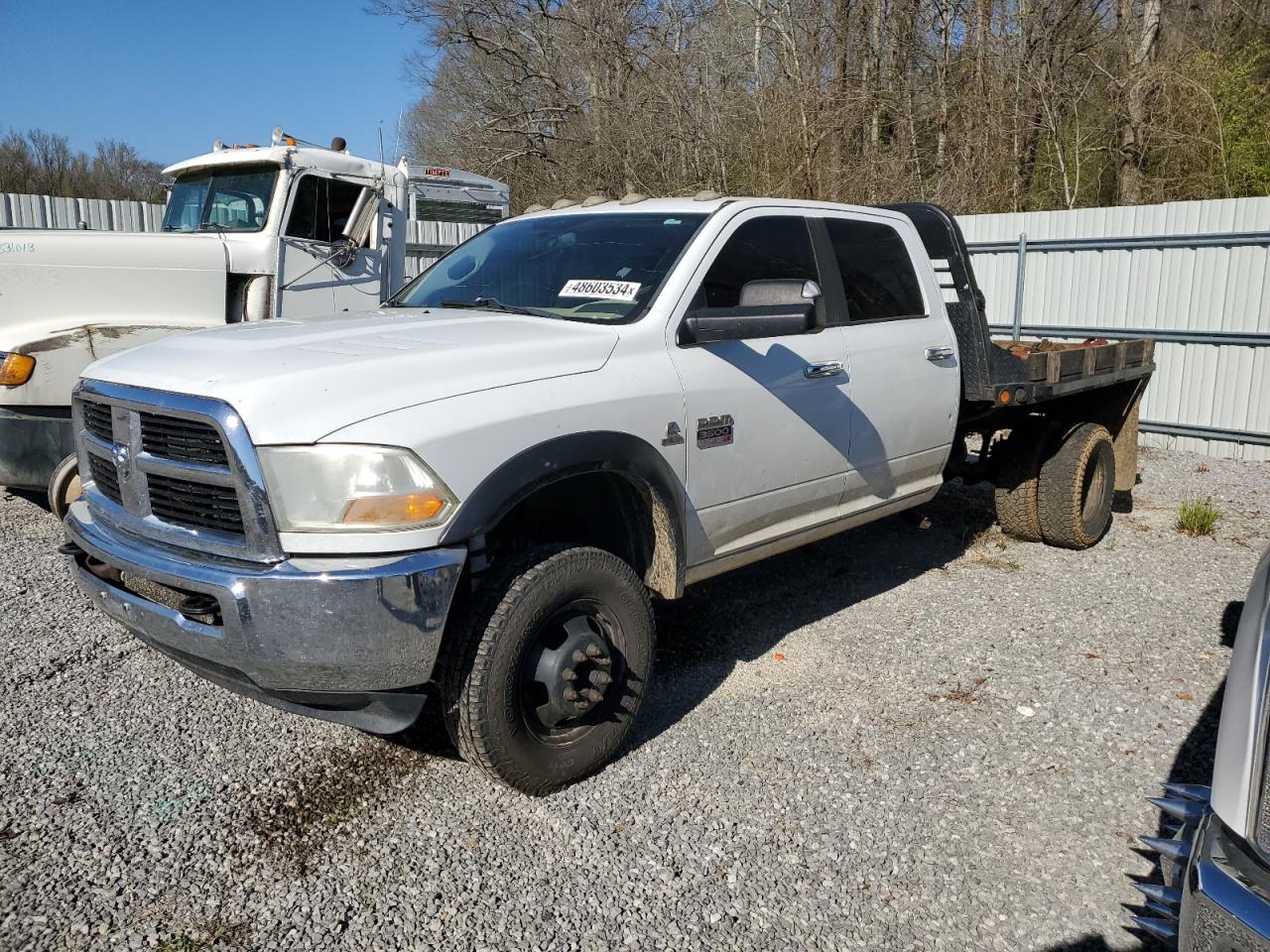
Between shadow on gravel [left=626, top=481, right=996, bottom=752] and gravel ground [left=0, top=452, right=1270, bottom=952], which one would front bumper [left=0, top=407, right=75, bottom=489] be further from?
shadow on gravel [left=626, top=481, right=996, bottom=752]

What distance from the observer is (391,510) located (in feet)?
9.38

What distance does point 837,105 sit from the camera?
16.8m

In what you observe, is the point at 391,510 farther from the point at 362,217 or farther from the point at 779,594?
the point at 362,217

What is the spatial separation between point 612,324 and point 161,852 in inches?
90.4

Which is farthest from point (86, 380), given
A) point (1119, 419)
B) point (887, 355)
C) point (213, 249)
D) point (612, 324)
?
point (1119, 419)

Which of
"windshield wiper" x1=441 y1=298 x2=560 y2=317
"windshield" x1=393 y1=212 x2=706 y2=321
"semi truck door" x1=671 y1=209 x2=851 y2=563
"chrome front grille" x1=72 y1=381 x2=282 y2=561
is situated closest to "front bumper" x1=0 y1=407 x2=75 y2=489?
"windshield" x1=393 y1=212 x2=706 y2=321

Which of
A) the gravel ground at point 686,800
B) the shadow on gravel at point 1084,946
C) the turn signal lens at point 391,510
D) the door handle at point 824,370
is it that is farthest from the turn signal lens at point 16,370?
the shadow on gravel at point 1084,946

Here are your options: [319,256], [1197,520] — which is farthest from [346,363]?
[1197,520]

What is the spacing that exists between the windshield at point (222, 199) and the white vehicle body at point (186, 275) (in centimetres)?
2

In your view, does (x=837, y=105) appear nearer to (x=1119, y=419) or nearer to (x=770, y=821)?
(x=1119, y=419)

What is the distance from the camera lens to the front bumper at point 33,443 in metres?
5.71

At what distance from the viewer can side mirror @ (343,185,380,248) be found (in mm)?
8023

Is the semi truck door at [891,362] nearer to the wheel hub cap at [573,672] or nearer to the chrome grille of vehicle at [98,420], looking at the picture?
the wheel hub cap at [573,672]

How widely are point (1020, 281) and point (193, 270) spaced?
856cm
